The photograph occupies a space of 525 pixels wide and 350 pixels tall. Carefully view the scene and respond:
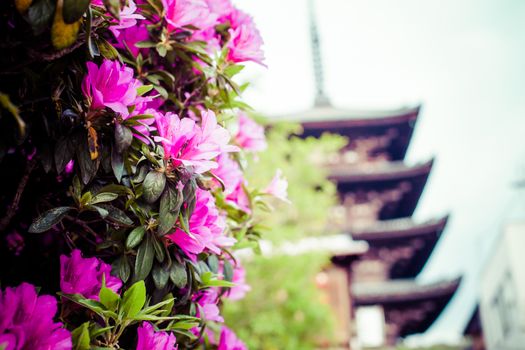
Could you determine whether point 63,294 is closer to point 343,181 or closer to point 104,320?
point 104,320

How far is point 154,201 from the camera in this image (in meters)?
0.84

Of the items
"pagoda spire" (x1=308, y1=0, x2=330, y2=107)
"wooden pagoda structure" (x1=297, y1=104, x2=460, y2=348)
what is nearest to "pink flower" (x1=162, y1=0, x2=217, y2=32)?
"wooden pagoda structure" (x1=297, y1=104, x2=460, y2=348)

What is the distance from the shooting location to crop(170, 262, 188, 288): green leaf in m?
0.89

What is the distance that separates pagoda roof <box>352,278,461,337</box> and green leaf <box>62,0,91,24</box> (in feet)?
36.7

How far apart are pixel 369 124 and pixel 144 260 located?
12.7 meters

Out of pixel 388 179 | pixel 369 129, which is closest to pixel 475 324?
pixel 388 179

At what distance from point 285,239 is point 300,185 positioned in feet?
5.99

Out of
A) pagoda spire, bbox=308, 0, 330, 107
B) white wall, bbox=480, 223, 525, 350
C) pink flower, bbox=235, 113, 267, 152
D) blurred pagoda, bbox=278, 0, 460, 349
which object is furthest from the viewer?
pagoda spire, bbox=308, 0, 330, 107

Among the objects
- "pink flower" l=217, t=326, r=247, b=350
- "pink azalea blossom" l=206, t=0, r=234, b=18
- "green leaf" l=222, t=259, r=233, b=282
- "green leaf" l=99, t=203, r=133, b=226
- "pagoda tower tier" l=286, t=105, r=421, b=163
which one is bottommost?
"pagoda tower tier" l=286, t=105, r=421, b=163

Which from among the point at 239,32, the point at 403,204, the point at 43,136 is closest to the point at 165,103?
the point at 239,32

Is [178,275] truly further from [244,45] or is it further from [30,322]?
[244,45]

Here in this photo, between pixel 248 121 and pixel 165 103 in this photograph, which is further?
pixel 248 121

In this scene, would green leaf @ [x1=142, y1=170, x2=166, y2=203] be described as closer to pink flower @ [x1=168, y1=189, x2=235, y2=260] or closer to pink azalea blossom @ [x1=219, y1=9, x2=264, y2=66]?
pink flower @ [x1=168, y1=189, x2=235, y2=260]

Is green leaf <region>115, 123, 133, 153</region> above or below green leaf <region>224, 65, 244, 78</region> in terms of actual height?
below
